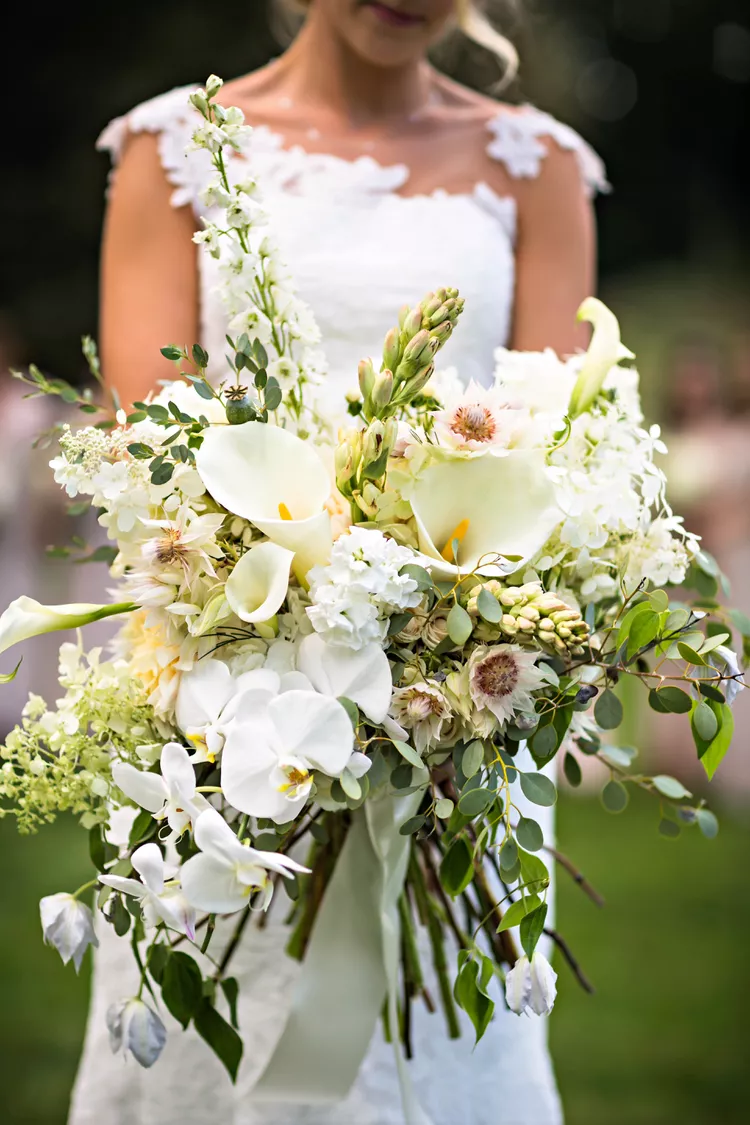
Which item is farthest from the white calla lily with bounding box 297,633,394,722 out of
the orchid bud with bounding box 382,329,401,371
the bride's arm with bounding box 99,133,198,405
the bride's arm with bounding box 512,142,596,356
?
the bride's arm with bounding box 512,142,596,356

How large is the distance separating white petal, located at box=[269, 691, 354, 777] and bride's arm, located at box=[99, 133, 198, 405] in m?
0.79

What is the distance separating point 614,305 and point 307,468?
960 cm

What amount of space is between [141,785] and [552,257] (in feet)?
3.59

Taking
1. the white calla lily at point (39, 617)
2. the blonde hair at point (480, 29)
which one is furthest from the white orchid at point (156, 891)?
the blonde hair at point (480, 29)

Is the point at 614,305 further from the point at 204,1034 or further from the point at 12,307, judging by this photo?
the point at 204,1034

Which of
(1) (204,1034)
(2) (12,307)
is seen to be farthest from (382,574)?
(2) (12,307)

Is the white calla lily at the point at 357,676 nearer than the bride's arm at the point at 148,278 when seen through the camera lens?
Yes

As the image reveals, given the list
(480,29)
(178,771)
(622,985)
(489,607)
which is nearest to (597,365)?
(489,607)

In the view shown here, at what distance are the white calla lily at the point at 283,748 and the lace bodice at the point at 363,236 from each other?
0.73 m

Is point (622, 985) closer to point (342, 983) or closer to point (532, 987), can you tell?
point (342, 983)

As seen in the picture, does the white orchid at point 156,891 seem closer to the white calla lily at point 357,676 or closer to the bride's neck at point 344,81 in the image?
the white calla lily at point 357,676

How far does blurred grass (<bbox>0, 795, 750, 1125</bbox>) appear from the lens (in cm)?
293

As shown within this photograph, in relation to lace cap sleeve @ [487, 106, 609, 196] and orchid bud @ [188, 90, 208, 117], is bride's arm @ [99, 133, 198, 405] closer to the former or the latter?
lace cap sleeve @ [487, 106, 609, 196]

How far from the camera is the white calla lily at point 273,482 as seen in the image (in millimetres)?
1072
